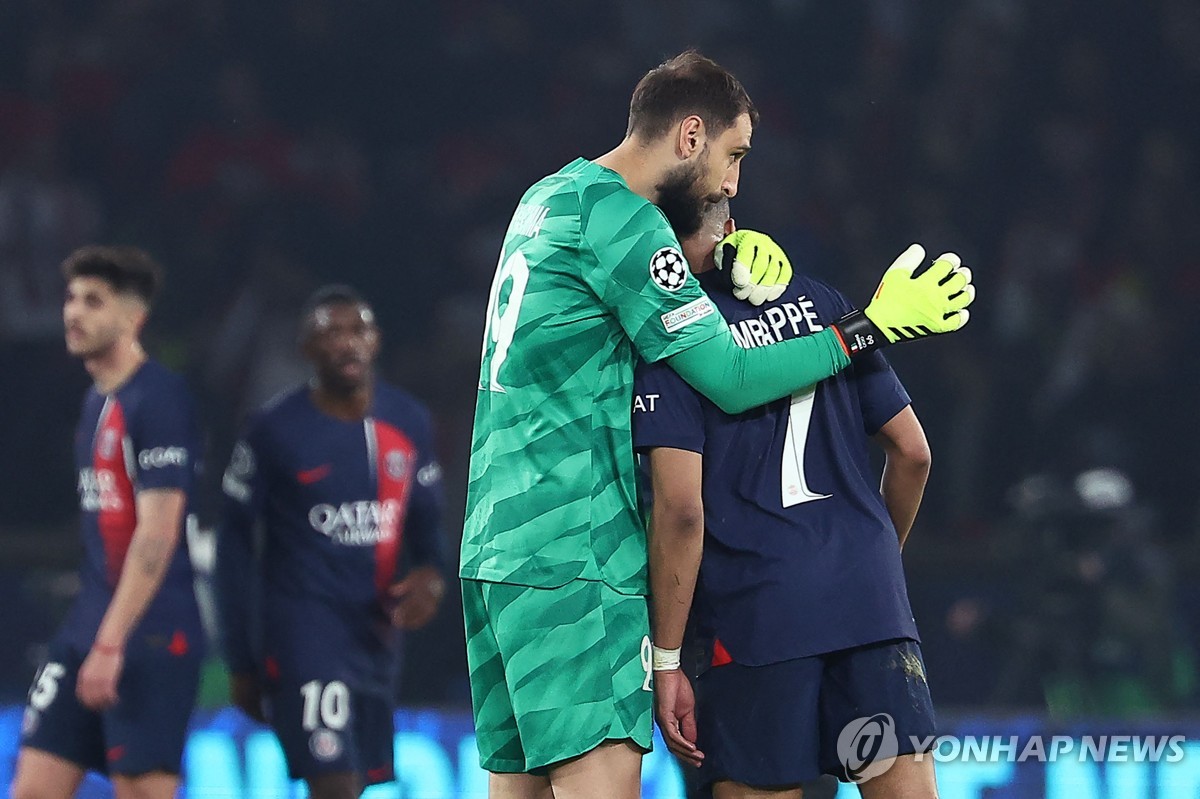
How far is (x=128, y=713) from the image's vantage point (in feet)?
14.1

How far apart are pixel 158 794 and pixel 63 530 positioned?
116 inches

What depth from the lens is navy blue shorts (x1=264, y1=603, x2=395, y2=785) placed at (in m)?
4.47

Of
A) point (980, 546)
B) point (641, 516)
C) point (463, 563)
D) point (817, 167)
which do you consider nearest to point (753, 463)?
point (641, 516)

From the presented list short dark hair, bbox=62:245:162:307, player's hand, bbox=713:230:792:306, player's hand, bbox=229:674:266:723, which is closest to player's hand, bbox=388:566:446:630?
player's hand, bbox=229:674:266:723

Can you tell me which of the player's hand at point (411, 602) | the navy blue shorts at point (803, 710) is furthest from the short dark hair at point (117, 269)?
the navy blue shorts at point (803, 710)

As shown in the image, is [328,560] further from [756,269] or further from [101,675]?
[756,269]

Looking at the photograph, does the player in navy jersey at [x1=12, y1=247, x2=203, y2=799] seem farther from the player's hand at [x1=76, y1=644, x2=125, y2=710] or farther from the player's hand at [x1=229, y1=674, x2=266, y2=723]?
the player's hand at [x1=229, y1=674, x2=266, y2=723]

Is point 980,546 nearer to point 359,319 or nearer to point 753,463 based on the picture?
point 359,319

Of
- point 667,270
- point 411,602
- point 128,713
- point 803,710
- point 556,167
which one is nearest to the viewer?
point 667,270

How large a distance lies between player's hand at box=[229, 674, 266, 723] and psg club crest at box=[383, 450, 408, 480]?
2.38 ft

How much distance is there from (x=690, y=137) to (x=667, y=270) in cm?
28

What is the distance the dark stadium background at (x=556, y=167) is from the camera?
7.09 meters

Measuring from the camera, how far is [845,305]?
2846 millimetres

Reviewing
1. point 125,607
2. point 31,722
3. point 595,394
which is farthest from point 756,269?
point 31,722
